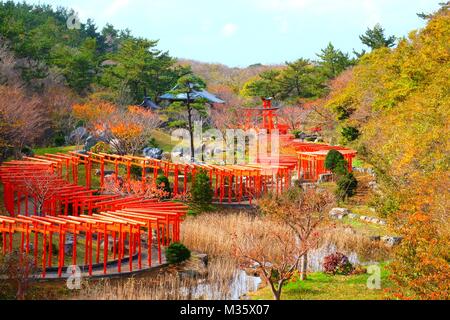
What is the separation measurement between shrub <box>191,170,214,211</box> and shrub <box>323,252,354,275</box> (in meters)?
7.60

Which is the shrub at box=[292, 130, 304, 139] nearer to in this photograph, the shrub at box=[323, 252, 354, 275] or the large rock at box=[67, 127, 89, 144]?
the large rock at box=[67, 127, 89, 144]

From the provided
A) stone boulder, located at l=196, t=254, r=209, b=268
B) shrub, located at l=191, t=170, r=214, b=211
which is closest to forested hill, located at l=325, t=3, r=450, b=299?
stone boulder, located at l=196, t=254, r=209, b=268

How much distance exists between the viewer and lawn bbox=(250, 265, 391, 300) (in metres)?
15.3

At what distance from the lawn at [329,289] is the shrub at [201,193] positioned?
790cm

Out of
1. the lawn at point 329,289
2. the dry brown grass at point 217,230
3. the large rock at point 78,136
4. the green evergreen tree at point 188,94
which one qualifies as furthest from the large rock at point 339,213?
the large rock at point 78,136

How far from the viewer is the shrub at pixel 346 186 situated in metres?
25.5

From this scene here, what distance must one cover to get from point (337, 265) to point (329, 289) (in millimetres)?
1698

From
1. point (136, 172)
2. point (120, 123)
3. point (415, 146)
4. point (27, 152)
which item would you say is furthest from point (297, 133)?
point (415, 146)

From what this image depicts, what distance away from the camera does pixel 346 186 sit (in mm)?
25781

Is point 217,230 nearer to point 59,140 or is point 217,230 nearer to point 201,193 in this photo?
point 201,193

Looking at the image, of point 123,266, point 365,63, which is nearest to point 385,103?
point 365,63

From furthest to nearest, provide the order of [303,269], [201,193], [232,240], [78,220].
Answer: [201,193] → [232,240] → [78,220] → [303,269]

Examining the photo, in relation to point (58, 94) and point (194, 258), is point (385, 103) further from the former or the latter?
point (58, 94)

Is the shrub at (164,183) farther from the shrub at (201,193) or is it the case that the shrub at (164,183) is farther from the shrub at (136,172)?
the shrub at (136,172)
